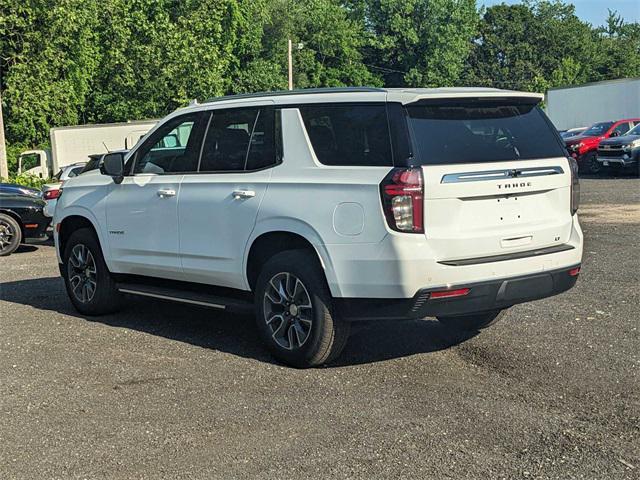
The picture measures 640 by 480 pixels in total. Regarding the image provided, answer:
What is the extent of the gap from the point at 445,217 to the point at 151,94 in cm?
4077

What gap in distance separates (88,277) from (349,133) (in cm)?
327

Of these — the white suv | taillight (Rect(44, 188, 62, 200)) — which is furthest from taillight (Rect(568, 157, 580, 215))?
taillight (Rect(44, 188, 62, 200))

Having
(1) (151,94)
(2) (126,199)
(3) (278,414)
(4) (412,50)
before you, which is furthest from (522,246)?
(4) (412,50)

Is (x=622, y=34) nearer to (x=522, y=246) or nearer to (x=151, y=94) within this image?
(x=151, y=94)

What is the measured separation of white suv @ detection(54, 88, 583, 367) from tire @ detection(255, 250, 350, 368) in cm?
1

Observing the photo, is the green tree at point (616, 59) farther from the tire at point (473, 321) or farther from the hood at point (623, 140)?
the tire at point (473, 321)

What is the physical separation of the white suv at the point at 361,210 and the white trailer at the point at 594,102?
1356 inches

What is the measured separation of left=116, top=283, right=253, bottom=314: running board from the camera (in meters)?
6.20

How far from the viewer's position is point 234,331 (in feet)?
23.1

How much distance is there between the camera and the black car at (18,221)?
1283 centimetres

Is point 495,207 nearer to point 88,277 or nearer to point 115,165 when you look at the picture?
point 115,165

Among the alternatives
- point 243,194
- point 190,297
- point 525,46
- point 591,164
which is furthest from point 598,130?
point 525,46

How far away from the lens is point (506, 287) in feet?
17.7

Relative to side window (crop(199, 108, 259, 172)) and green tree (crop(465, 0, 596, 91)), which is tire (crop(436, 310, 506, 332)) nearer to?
side window (crop(199, 108, 259, 172))
